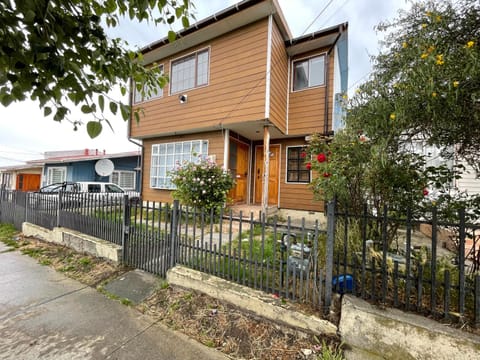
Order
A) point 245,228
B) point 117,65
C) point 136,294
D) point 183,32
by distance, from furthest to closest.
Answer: point 183,32, point 245,228, point 136,294, point 117,65

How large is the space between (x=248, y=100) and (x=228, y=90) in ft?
2.85

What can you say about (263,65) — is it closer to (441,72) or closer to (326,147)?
(326,147)

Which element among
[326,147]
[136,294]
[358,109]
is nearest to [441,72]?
[358,109]

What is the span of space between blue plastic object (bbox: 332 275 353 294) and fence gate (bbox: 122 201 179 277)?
2227mm

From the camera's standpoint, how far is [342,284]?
91.2 inches

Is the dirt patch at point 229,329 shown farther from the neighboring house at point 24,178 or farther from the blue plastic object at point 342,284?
the neighboring house at point 24,178

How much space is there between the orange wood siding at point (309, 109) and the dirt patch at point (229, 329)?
18.7 feet

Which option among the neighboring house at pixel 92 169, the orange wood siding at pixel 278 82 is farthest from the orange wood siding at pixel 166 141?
the neighboring house at pixel 92 169

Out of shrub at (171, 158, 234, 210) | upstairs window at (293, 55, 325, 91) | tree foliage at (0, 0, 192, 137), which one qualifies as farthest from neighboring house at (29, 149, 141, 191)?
tree foliage at (0, 0, 192, 137)

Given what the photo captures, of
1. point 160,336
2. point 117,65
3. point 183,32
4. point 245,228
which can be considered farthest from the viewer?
point 183,32

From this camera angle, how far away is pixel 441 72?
1620 millimetres

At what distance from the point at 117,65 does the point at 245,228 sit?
4481 mm

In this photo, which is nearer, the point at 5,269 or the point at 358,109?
the point at 358,109

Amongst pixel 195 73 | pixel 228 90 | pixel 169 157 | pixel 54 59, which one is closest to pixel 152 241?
pixel 54 59
